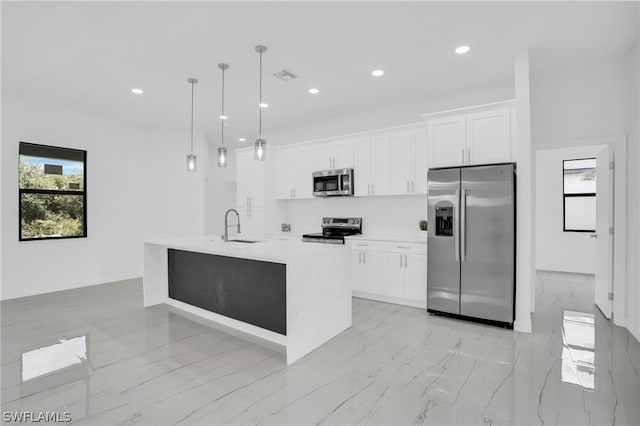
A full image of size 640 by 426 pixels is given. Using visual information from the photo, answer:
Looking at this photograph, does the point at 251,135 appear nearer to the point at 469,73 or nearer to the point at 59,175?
the point at 59,175

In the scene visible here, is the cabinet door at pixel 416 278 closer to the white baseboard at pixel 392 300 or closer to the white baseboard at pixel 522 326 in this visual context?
the white baseboard at pixel 392 300

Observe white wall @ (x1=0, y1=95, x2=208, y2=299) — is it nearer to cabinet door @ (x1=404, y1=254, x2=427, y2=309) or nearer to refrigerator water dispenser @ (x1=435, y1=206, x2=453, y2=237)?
cabinet door @ (x1=404, y1=254, x2=427, y2=309)

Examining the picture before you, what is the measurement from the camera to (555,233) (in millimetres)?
6703

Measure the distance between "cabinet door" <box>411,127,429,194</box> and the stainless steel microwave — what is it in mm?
995

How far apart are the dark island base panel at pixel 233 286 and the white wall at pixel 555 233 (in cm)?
634

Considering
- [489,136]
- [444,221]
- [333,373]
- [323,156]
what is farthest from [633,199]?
[323,156]

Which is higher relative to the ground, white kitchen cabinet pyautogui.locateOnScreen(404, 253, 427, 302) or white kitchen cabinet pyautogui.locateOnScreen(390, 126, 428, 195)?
white kitchen cabinet pyautogui.locateOnScreen(390, 126, 428, 195)

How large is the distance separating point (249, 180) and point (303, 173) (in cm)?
117

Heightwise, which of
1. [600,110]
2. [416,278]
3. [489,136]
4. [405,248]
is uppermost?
[600,110]

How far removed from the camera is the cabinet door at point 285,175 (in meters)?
5.87

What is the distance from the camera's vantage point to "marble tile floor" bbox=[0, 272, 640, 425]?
2.05m

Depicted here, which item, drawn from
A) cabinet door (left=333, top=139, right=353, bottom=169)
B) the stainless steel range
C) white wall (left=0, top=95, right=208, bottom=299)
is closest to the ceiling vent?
cabinet door (left=333, top=139, right=353, bottom=169)

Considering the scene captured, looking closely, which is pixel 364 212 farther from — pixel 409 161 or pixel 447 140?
pixel 447 140
